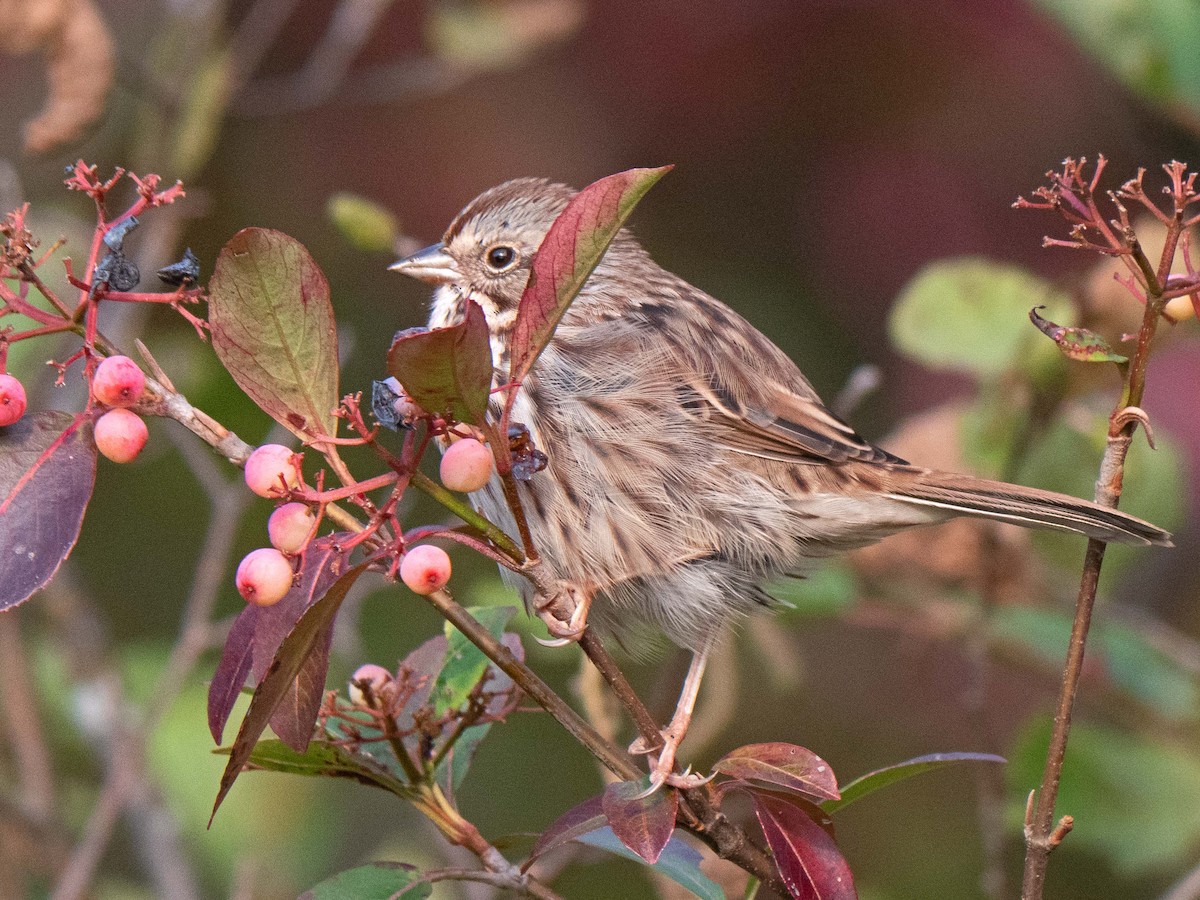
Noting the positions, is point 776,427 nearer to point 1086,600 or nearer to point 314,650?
point 1086,600

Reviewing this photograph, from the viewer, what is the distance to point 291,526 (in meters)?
1.46

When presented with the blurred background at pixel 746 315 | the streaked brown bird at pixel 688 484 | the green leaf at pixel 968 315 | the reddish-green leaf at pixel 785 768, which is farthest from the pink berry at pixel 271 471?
the green leaf at pixel 968 315

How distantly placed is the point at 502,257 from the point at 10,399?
191cm

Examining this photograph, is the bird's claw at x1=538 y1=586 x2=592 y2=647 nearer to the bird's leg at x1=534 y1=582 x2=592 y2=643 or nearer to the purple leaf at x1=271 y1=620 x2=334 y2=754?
the bird's leg at x1=534 y1=582 x2=592 y2=643

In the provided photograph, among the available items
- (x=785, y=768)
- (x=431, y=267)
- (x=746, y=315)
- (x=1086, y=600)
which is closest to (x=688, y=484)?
(x=431, y=267)

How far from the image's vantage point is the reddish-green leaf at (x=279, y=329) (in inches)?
57.7

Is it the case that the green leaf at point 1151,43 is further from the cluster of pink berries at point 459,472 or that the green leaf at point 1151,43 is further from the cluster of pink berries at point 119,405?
the cluster of pink berries at point 119,405

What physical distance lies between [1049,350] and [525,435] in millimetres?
1700

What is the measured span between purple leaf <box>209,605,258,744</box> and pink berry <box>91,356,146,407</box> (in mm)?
283

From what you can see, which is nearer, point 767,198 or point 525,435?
point 525,435

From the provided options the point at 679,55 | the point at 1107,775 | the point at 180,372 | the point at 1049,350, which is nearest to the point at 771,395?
the point at 1049,350

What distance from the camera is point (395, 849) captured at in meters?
3.54

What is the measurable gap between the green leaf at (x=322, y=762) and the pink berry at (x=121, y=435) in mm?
499

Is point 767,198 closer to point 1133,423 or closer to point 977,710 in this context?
point 977,710
